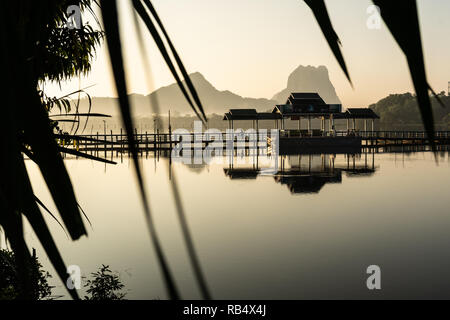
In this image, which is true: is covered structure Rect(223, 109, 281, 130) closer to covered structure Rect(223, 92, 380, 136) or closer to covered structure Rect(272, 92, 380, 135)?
covered structure Rect(223, 92, 380, 136)

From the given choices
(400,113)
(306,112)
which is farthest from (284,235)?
(400,113)

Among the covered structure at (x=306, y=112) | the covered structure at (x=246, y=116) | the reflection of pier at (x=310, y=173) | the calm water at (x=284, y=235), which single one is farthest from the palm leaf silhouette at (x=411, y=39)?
the covered structure at (x=246, y=116)

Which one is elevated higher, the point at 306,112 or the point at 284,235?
the point at 306,112

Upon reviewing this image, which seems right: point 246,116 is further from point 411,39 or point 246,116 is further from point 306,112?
point 411,39

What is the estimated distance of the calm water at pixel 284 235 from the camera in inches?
345

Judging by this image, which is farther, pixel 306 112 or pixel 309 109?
pixel 309 109

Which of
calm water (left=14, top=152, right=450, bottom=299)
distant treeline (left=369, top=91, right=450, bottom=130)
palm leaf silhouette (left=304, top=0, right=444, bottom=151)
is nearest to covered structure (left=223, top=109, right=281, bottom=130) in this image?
calm water (left=14, top=152, right=450, bottom=299)

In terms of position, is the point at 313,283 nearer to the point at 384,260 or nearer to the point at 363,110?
the point at 384,260

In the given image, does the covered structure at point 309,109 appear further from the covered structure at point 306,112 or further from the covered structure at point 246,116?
→ the covered structure at point 246,116

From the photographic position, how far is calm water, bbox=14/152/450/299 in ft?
28.8

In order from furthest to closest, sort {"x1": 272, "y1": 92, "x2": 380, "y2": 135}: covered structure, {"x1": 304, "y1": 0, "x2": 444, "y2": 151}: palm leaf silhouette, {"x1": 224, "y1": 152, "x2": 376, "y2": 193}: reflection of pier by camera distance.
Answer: {"x1": 272, "y1": 92, "x2": 380, "y2": 135}: covered structure < {"x1": 224, "y1": 152, "x2": 376, "y2": 193}: reflection of pier < {"x1": 304, "y1": 0, "x2": 444, "y2": 151}: palm leaf silhouette

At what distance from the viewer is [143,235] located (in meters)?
12.9

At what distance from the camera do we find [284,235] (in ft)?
42.1
